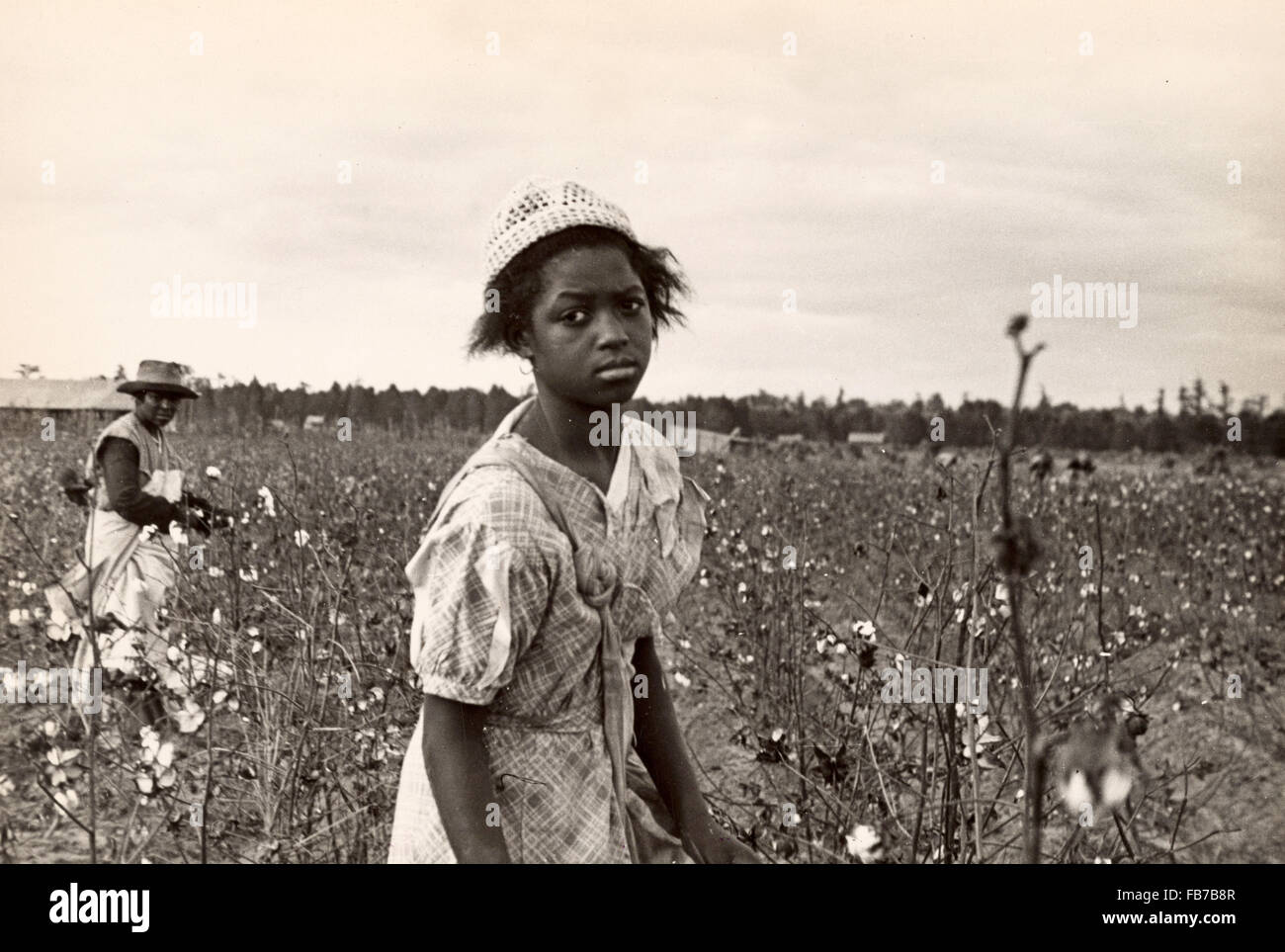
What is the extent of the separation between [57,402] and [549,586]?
4.14 meters

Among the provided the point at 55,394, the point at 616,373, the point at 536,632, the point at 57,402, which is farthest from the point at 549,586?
the point at 57,402

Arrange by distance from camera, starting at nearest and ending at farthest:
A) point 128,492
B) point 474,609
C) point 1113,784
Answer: point 1113,784
point 474,609
point 128,492

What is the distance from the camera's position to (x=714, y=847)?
1591mm

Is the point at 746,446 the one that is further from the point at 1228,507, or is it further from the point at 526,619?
→ the point at 526,619

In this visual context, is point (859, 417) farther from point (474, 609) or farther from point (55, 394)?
point (474, 609)

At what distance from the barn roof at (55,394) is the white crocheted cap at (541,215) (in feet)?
5.86

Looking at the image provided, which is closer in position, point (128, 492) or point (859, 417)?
point (128, 492)

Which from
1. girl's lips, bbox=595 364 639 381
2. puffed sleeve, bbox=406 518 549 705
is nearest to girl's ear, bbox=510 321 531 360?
girl's lips, bbox=595 364 639 381

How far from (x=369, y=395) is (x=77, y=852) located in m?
6.85

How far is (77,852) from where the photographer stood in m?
3.24

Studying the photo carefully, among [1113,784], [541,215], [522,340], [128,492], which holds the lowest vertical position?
[1113,784]

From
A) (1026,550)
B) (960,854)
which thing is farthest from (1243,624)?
(1026,550)

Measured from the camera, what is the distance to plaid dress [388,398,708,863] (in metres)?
1.37
